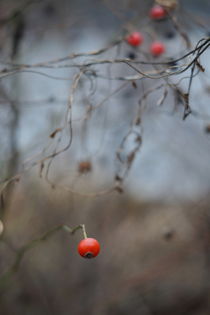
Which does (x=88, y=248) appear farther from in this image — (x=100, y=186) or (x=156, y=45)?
(x=100, y=186)

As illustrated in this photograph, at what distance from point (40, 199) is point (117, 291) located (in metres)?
1.86

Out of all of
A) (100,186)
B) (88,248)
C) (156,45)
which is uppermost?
(156,45)

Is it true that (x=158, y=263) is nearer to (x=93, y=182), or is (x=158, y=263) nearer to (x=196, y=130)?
(x=93, y=182)

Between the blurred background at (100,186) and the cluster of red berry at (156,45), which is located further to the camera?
the blurred background at (100,186)

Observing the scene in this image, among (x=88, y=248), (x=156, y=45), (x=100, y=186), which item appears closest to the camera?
(x=88, y=248)

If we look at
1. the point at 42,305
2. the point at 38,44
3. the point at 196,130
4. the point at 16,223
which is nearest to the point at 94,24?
the point at 38,44

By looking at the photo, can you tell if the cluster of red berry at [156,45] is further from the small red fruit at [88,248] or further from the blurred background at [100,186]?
the small red fruit at [88,248]

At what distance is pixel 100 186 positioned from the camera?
15.8ft

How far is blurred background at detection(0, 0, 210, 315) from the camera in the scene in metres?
3.75

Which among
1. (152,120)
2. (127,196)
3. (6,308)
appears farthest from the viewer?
(127,196)

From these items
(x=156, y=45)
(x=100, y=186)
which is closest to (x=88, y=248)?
(x=156, y=45)

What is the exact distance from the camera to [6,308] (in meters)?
4.65

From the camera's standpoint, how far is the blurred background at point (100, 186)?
375cm

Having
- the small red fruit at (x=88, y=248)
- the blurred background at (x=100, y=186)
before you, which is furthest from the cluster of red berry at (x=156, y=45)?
the small red fruit at (x=88, y=248)
